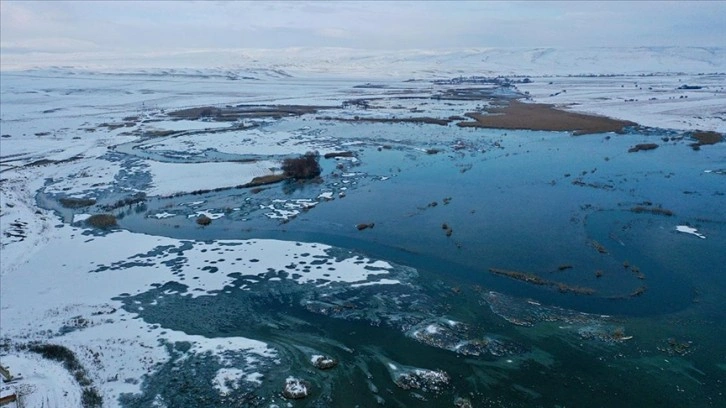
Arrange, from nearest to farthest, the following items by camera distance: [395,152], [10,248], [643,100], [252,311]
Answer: [252,311]
[10,248]
[395,152]
[643,100]

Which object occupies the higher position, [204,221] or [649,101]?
[649,101]

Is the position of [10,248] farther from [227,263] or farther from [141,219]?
[227,263]

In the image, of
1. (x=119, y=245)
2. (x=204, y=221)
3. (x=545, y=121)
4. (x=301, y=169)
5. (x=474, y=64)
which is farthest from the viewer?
(x=474, y=64)

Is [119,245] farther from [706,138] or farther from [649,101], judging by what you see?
[649,101]

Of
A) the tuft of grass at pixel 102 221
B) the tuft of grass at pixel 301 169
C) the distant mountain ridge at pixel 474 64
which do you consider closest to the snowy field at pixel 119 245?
the tuft of grass at pixel 102 221

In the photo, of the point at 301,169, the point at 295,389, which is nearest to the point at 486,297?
the point at 295,389

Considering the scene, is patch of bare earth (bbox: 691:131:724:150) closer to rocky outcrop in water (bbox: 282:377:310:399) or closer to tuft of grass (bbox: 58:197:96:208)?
rocky outcrop in water (bbox: 282:377:310:399)

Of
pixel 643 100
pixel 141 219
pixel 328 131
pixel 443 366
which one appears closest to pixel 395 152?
pixel 328 131

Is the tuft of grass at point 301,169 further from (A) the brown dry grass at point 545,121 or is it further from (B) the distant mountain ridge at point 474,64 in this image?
(B) the distant mountain ridge at point 474,64

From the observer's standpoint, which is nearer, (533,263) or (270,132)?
(533,263)

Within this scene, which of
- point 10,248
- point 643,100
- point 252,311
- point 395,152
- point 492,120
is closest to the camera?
point 252,311
